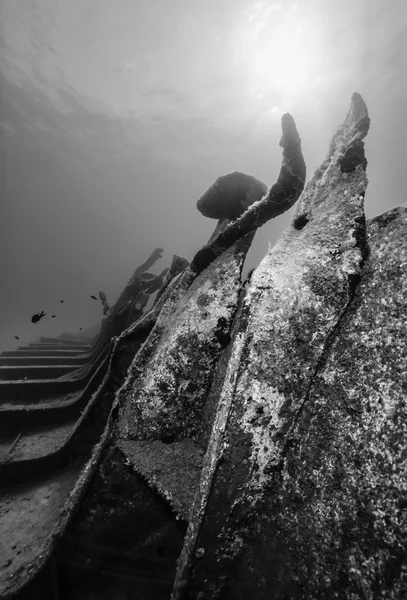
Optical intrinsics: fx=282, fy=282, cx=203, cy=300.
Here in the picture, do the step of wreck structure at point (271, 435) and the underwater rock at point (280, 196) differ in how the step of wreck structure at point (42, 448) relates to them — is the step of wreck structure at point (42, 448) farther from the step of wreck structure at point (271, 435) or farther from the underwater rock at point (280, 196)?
the underwater rock at point (280, 196)

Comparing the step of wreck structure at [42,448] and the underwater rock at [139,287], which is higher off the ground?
the underwater rock at [139,287]

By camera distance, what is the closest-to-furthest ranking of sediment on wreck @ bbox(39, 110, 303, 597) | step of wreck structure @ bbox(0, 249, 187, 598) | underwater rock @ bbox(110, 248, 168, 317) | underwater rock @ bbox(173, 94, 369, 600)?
underwater rock @ bbox(173, 94, 369, 600) < sediment on wreck @ bbox(39, 110, 303, 597) < step of wreck structure @ bbox(0, 249, 187, 598) < underwater rock @ bbox(110, 248, 168, 317)

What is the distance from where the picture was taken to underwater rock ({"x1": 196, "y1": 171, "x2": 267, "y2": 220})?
2.50 m

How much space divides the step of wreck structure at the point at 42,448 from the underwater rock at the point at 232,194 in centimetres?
68

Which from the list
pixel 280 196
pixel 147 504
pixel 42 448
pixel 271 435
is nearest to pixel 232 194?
pixel 280 196

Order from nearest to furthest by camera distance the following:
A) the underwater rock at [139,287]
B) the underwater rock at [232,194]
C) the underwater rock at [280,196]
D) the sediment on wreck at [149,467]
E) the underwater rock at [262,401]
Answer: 1. the underwater rock at [262,401]
2. the sediment on wreck at [149,467]
3. the underwater rock at [280,196]
4. the underwater rock at [232,194]
5. the underwater rock at [139,287]

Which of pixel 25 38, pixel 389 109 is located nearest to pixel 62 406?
pixel 389 109

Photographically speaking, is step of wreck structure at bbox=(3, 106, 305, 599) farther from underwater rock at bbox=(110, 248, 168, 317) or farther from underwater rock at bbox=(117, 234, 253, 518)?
underwater rock at bbox=(110, 248, 168, 317)

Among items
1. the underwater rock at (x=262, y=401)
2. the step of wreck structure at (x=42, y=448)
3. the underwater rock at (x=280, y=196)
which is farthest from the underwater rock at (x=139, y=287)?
the underwater rock at (x=262, y=401)

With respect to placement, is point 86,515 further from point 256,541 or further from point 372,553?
point 372,553

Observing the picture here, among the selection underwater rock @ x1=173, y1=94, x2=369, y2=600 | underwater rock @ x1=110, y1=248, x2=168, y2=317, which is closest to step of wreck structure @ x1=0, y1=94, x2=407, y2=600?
underwater rock @ x1=173, y1=94, x2=369, y2=600

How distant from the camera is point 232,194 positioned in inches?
99.7

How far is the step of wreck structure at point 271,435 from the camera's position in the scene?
965 millimetres

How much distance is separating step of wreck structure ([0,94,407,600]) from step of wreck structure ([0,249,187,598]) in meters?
0.07
